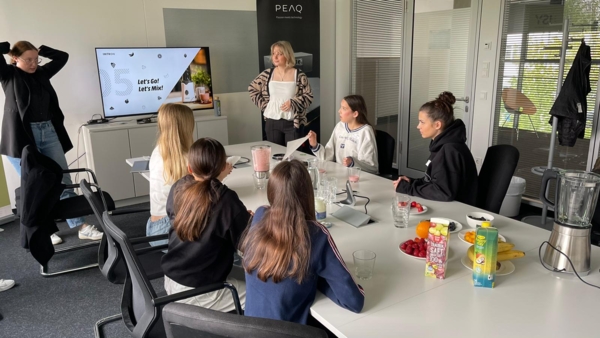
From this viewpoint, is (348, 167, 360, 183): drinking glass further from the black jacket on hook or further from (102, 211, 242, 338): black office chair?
the black jacket on hook

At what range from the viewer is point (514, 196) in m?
3.98

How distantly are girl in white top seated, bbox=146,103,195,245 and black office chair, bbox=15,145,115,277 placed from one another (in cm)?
84

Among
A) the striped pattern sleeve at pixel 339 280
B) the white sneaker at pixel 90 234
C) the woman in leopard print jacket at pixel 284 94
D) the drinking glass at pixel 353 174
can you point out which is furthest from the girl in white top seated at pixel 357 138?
the white sneaker at pixel 90 234

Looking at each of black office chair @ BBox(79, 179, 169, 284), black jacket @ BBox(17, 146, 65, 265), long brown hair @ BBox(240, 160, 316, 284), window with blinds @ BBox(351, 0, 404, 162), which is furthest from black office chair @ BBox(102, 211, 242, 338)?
window with blinds @ BBox(351, 0, 404, 162)

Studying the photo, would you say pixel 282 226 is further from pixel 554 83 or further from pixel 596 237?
pixel 554 83

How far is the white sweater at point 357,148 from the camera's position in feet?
10.8

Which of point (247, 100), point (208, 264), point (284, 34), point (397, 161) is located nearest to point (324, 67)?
point (284, 34)

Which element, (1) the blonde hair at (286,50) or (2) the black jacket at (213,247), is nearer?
(2) the black jacket at (213,247)

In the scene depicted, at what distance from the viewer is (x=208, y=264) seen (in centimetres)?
179

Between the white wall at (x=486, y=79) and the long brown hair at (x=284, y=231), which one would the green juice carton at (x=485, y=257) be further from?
the white wall at (x=486, y=79)

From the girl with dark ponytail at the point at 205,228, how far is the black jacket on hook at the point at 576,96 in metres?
2.92

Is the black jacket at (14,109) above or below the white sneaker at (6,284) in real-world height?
above

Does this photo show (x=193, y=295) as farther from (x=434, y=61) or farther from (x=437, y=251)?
(x=434, y=61)

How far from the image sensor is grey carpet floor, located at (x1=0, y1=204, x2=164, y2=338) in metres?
2.52
